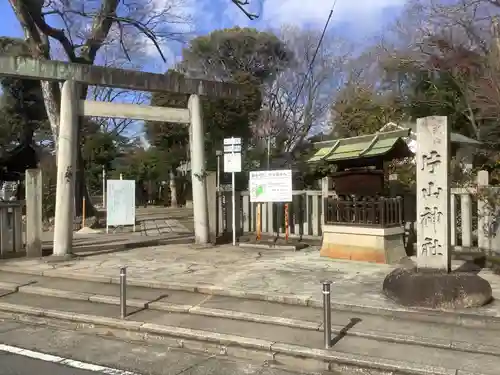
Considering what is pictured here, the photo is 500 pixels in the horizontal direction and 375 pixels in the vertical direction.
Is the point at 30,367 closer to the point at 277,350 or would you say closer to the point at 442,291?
the point at 277,350

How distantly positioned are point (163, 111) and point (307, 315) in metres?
7.56

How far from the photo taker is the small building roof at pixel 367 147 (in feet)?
34.0

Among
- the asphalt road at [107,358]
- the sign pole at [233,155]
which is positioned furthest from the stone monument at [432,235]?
the sign pole at [233,155]

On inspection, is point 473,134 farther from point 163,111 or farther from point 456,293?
point 456,293

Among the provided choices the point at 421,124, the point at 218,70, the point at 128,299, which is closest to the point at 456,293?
the point at 421,124

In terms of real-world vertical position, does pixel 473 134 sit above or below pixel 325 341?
above

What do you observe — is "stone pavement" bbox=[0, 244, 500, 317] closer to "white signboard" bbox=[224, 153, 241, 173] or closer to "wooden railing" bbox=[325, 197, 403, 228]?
"wooden railing" bbox=[325, 197, 403, 228]

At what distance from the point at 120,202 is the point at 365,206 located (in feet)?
30.4

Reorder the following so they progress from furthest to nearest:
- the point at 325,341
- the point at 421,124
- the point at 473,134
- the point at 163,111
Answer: the point at 473,134 → the point at 163,111 → the point at 421,124 → the point at 325,341

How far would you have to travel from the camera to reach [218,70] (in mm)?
33031

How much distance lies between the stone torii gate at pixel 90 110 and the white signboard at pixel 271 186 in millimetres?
1320

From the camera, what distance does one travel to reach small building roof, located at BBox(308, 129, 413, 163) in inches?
408

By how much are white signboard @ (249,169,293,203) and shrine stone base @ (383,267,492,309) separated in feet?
19.4

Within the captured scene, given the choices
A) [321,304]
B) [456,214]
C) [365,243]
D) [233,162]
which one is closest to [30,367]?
[321,304]
